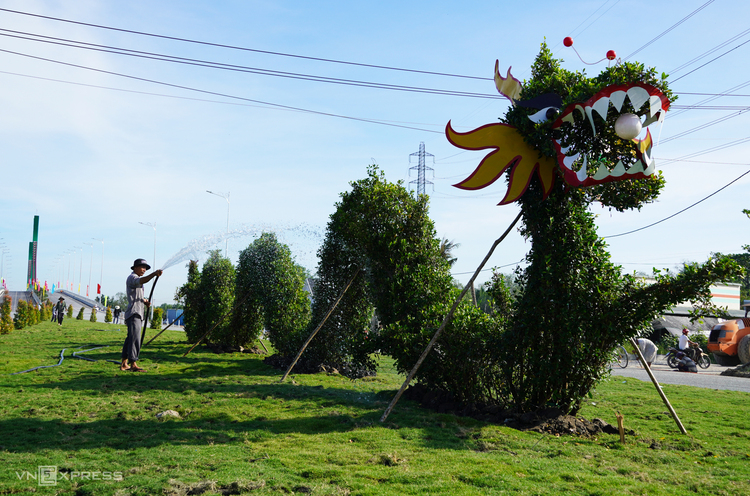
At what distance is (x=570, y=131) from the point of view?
7.86m

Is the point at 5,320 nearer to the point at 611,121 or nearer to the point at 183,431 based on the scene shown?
the point at 183,431

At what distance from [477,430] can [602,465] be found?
6.20 feet

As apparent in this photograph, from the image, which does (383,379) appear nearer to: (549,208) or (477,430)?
(477,430)

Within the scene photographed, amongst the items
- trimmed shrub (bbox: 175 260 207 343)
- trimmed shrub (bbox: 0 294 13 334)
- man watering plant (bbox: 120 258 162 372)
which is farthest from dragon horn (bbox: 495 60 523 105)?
trimmed shrub (bbox: 0 294 13 334)

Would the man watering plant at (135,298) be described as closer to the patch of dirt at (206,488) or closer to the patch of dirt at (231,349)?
the patch of dirt at (206,488)

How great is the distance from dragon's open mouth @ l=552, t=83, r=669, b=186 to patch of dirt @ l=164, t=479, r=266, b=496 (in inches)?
236

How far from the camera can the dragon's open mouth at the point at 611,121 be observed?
23.2ft

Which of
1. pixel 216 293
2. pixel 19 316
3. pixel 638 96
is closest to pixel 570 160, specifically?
pixel 638 96

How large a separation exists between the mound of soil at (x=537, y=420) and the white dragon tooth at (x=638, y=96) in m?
4.74

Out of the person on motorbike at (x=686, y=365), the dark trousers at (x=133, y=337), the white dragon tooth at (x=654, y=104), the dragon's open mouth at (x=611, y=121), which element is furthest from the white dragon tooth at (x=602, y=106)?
the person on motorbike at (x=686, y=365)

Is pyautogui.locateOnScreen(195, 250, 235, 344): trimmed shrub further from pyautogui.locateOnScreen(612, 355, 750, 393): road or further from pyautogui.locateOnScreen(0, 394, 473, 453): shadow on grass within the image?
pyautogui.locateOnScreen(612, 355, 750, 393): road

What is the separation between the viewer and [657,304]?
7.09m

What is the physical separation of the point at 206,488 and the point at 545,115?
693cm

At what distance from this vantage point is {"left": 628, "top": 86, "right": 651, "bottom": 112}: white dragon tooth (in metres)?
7.04
